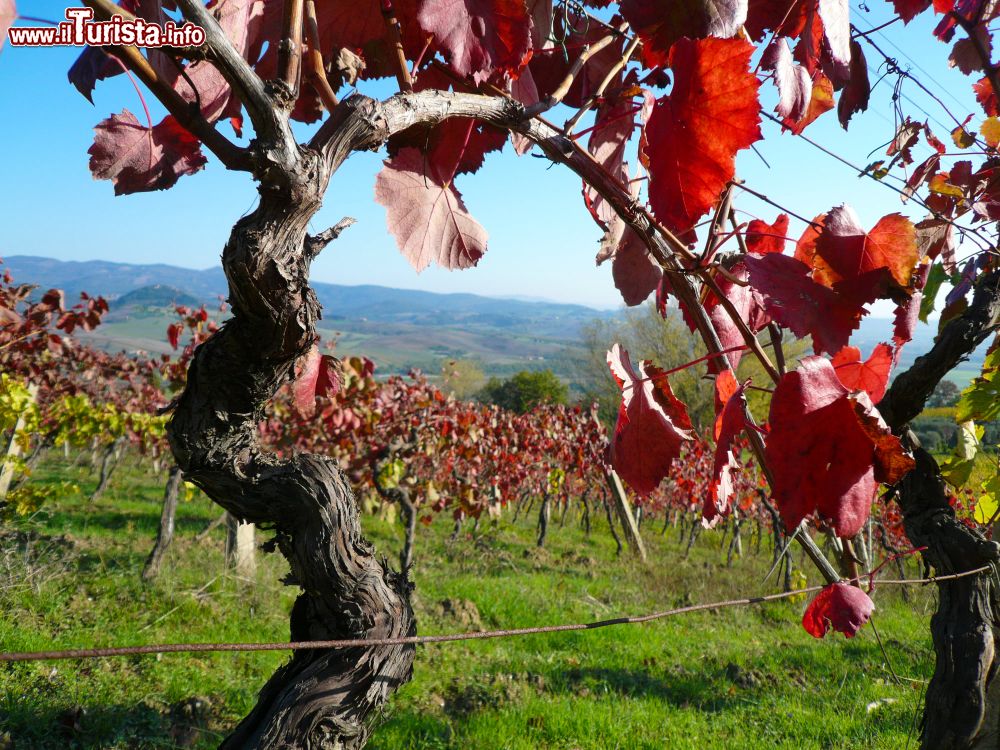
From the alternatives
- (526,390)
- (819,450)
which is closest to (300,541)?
(819,450)

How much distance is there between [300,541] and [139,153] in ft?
1.94

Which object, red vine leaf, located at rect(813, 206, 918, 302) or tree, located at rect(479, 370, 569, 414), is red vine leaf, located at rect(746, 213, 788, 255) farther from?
tree, located at rect(479, 370, 569, 414)

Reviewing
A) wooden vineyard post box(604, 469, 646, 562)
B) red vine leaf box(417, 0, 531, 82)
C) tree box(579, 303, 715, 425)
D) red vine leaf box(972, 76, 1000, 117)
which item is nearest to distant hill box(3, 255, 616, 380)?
tree box(579, 303, 715, 425)

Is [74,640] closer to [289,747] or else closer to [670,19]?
[289,747]

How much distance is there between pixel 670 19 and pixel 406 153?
0.35m

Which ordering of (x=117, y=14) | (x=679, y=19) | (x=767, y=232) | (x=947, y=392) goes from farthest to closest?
(x=947, y=392) → (x=767, y=232) → (x=679, y=19) → (x=117, y=14)

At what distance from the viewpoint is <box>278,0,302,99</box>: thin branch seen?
1.90ft

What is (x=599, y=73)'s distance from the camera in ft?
3.32

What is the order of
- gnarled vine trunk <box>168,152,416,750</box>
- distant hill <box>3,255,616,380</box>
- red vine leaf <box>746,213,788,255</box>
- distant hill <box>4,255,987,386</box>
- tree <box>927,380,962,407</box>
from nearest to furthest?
gnarled vine trunk <box>168,152,416,750</box>
red vine leaf <box>746,213,788,255</box>
tree <box>927,380,962,407</box>
distant hill <box>4,255,987,386</box>
distant hill <box>3,255,616,380</box>

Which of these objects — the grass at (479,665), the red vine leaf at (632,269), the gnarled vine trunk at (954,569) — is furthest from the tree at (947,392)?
the red vine leaf at (632,269)

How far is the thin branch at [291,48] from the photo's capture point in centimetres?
58

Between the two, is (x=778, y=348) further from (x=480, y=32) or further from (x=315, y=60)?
(x=315, y=60)

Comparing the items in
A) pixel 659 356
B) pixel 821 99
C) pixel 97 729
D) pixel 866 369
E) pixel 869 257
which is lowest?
pixel 97 729

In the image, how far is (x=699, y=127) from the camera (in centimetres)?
63
